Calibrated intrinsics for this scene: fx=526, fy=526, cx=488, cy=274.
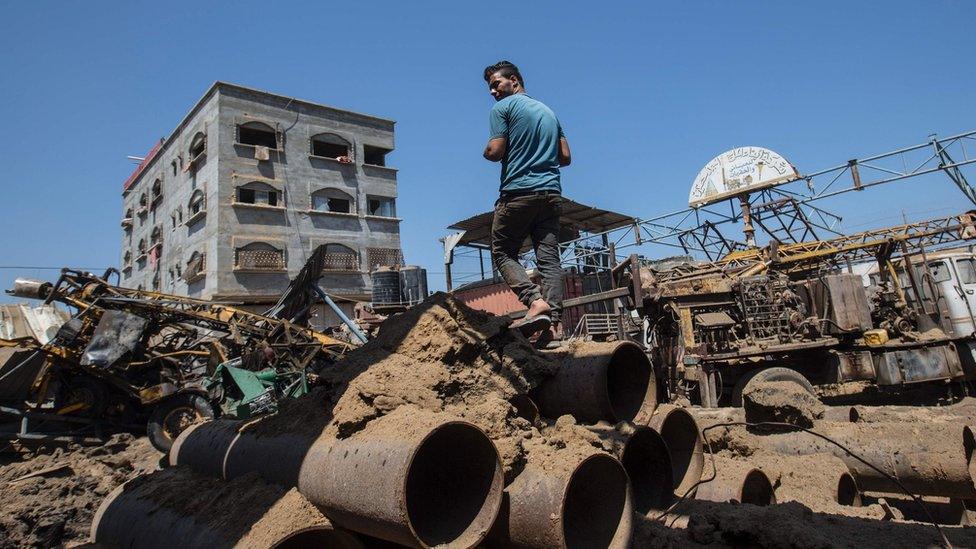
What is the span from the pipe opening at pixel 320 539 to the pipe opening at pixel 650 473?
158 centimetres

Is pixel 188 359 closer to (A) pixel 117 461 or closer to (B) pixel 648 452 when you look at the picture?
(A) pixel 117 461

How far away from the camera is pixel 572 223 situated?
24719mm

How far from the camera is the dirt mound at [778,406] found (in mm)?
4449

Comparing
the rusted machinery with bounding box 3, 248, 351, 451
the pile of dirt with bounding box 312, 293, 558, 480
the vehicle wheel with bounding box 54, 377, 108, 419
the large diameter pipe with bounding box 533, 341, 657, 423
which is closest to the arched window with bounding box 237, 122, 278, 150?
the rusted machinery with bounding box 3, 248, 351, 451

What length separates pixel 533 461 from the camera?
2307mm

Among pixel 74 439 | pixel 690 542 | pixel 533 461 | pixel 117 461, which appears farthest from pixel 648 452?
pixel 74 439

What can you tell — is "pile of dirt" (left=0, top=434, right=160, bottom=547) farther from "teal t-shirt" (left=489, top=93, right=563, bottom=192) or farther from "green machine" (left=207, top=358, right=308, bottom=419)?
"teal t-shirt" (left=489, top=93, right=563, bottom=192)

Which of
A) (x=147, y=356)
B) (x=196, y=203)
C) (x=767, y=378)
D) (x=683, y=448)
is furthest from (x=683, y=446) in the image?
(x=196, y=203)

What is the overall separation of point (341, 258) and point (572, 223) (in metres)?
13.0

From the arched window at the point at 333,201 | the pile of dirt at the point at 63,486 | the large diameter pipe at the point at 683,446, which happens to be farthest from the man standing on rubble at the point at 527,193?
the arched window at the point at 333,201

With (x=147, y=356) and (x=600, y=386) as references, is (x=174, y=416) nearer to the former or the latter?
(x=147, y=356)

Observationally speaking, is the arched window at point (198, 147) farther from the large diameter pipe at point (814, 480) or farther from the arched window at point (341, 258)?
the large diameter pipe at point (814, 480)

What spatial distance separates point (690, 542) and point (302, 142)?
1214 inches

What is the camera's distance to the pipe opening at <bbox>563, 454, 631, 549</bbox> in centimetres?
237
